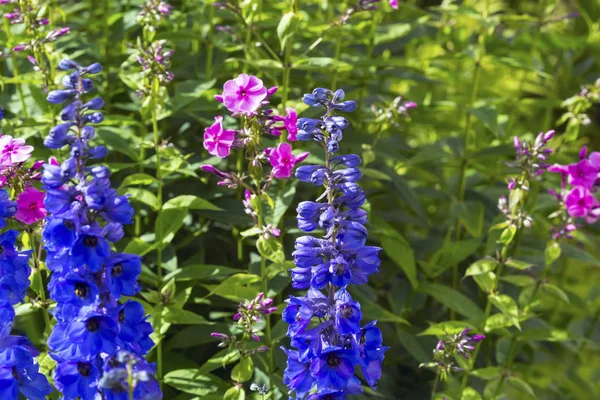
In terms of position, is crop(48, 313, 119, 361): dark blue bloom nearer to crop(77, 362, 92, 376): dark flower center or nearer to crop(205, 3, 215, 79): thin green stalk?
crop(77, 362, 92, 376): dark flower center

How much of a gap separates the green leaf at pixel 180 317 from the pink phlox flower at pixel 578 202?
1427mm

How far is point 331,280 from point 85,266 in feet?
1.86

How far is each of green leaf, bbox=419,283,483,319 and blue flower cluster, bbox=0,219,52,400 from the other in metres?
1.70

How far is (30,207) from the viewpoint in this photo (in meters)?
2.29

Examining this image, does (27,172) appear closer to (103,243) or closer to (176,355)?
(103,243)

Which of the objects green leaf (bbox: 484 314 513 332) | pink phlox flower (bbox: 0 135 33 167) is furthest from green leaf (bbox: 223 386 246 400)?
green leaf (bbox: 484 314 513 332)

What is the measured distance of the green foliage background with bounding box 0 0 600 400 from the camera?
9.60 feet

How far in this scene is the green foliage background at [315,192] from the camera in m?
2.93

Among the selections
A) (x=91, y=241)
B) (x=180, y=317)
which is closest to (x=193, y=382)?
(x=180, y=317)

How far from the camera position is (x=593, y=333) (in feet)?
13.2

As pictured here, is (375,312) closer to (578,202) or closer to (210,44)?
(578,202)

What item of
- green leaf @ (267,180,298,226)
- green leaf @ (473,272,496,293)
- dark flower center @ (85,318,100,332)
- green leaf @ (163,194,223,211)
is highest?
dark flower center @ (85,318,100,332)

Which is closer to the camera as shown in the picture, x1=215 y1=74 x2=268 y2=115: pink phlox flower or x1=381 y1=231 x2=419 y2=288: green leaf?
x1=215 y1=74 x2=268 y2=115: pink phlox flower

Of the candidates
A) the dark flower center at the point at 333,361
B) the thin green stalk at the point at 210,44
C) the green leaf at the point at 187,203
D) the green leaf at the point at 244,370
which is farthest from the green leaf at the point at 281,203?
the dark flower center at the point at 333,361
